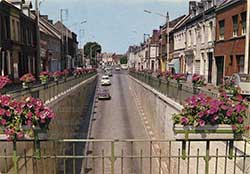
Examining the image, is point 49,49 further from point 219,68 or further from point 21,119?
point 21,119

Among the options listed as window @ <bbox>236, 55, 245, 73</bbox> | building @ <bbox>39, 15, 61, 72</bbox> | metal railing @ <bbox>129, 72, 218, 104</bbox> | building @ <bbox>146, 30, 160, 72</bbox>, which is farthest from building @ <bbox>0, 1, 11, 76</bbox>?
building @ <bbox>146, 30, 160, 72</bbox>

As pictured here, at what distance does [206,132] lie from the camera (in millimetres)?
5938

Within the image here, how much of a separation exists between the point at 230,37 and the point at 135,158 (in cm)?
1767

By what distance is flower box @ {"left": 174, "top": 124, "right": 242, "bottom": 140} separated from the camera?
5.93m

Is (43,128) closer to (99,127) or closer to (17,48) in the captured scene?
(99,127)

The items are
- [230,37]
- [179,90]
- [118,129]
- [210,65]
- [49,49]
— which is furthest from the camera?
[49,49]

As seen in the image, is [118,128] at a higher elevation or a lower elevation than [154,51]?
lower

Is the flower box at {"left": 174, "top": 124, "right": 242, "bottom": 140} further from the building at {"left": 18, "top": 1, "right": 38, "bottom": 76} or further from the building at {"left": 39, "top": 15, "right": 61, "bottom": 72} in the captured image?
the building at {"left": 39, "top": 15, "right": 61, "bottom": 72}

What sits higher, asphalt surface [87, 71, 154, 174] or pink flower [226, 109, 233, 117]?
pink flower [226, 109, 233, 117]

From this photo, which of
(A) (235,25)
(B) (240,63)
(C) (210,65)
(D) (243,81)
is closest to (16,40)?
(C) (210,65)

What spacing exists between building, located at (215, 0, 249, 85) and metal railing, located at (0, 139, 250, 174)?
1190 cm

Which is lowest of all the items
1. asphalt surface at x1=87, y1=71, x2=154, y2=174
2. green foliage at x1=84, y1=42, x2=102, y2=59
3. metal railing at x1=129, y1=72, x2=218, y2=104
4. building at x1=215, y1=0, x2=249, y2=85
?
asphalt surface at x1=87, y1=71, x2=154, y2=174

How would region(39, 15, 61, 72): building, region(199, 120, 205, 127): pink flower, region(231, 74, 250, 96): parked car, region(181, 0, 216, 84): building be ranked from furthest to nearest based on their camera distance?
region(39, 15, 61, 72): building
region(181, 0, 216, 84): building
region(231, 74, 250, 96): parked car
region(199, 120, 205, 127): pink flower

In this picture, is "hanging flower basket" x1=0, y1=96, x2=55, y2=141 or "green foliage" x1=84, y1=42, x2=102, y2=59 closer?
"hanging flower basket" x1=0, y1=96, x2=55, y2=141
